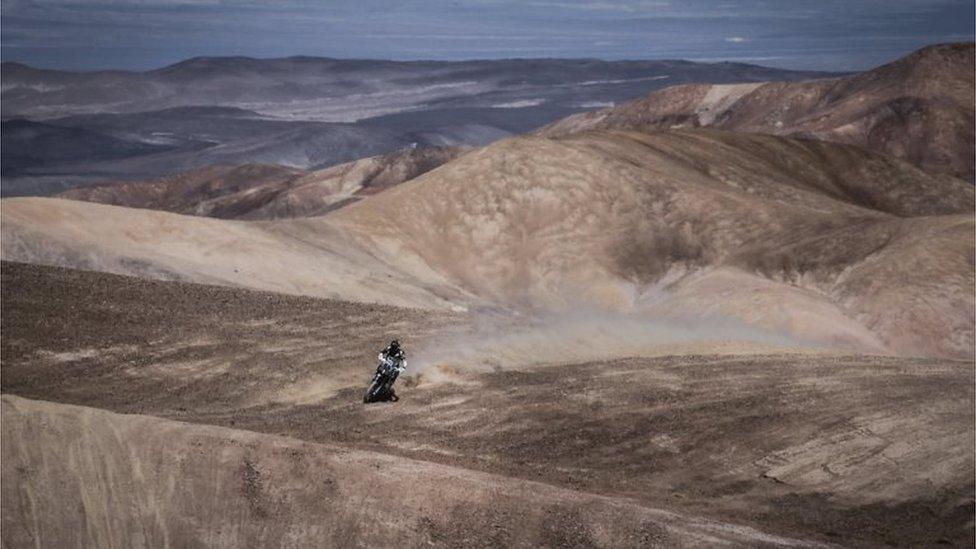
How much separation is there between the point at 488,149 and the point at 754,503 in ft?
177

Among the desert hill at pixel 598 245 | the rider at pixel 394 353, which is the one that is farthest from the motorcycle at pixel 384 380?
the desert hill at pixel 598 245

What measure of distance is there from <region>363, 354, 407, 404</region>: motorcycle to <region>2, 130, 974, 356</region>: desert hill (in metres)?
21.4

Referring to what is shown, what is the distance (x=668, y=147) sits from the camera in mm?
87438

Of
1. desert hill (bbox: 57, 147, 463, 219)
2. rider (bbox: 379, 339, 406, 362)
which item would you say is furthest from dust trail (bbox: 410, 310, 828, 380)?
desert hill (bbox: 57, 147, 463, 219)

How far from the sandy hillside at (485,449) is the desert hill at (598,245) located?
1682 cm

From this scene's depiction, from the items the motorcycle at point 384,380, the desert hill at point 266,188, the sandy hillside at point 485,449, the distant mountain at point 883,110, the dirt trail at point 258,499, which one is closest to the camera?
the dirt trail at point 258,499

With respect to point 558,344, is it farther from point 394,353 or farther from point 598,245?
point 598,245

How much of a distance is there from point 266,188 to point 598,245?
287 feet

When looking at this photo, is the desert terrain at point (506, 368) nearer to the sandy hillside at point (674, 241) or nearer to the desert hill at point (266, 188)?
the sandy hillside at point (674, 241)

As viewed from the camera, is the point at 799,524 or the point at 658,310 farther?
the point at 658,310

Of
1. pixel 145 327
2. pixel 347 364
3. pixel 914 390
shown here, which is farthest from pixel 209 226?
pixel 914 390

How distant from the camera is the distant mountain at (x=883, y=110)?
445ft

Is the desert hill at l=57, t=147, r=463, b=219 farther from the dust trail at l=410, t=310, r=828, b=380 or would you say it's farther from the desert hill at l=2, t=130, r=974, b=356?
the dust trail at l=410, t=310, r=828, b=380

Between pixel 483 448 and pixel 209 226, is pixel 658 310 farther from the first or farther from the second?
pixel 483 448
